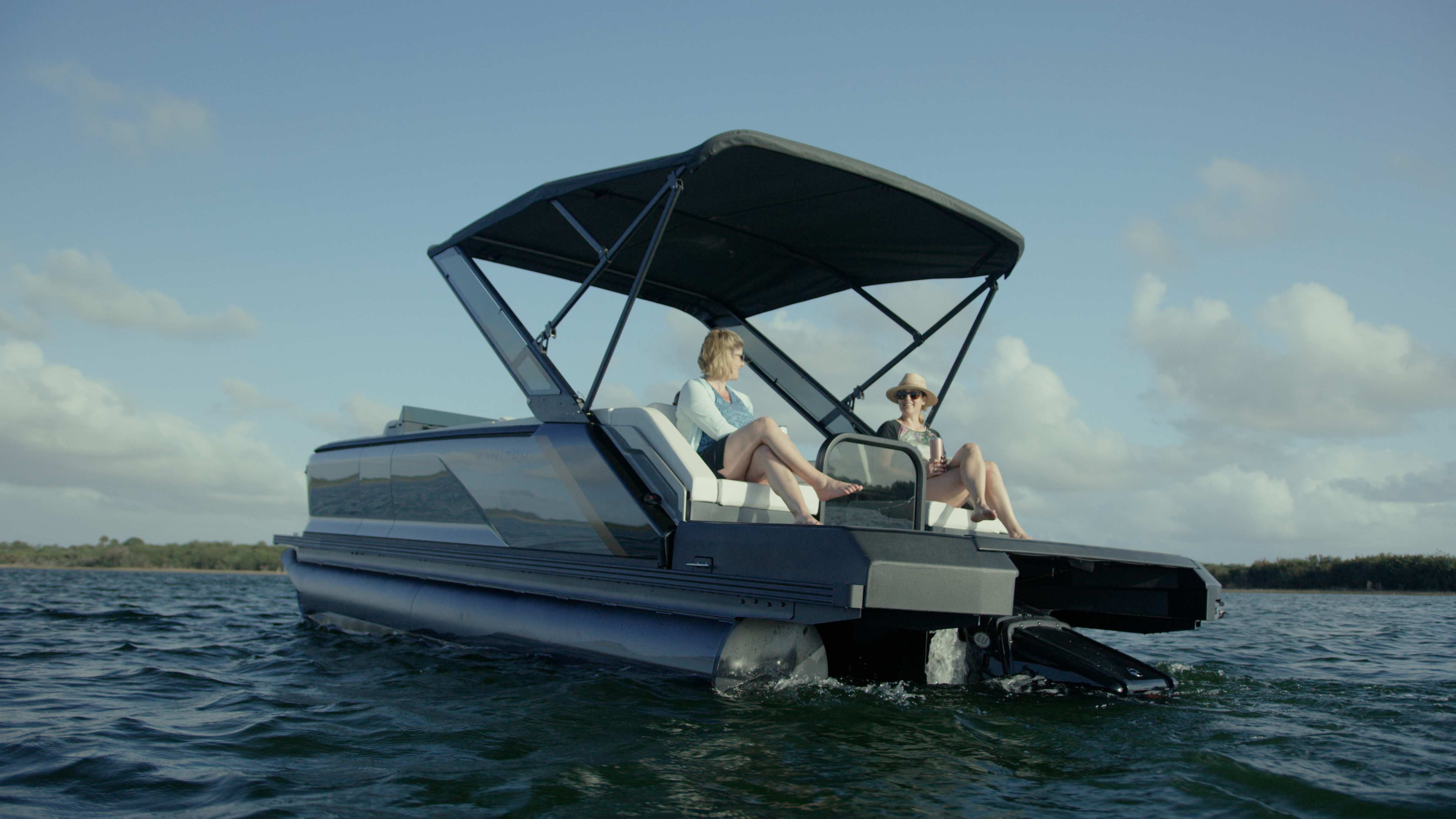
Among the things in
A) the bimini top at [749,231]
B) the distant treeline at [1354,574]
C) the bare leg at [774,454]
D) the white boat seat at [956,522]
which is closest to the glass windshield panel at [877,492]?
the white boat seat at [956,522]

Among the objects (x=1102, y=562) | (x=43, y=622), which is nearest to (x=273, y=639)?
(x=43, y=622)

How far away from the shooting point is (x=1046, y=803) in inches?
93.9

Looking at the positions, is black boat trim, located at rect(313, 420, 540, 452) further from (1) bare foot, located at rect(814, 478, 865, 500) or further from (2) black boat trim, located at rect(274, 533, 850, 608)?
(1) bare foot, located at rect(814, 478, 865, 500)

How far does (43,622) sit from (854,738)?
25.4 ft

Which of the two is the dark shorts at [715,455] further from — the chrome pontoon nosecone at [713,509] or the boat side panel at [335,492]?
the boat side panel at [335,492]

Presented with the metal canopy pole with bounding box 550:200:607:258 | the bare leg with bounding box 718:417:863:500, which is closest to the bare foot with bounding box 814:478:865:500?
the bare leg with bounding box 718:417:863:500

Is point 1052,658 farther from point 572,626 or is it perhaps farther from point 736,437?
point 572,626

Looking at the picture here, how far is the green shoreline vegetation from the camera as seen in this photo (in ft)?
76.4

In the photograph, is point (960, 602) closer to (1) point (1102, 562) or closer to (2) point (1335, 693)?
(1) point (1102, 562)

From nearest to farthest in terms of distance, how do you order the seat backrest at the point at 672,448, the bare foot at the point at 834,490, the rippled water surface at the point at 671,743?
the rippled water surface at the point at 671,743
the bare foot at the point at 834,490
the seat backrest at the point at 672,448

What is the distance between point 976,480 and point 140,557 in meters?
31.9

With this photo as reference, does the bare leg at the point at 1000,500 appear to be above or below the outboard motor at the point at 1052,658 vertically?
above

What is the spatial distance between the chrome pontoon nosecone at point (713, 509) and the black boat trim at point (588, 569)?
0.01 metres

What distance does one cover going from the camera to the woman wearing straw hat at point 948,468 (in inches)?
191
